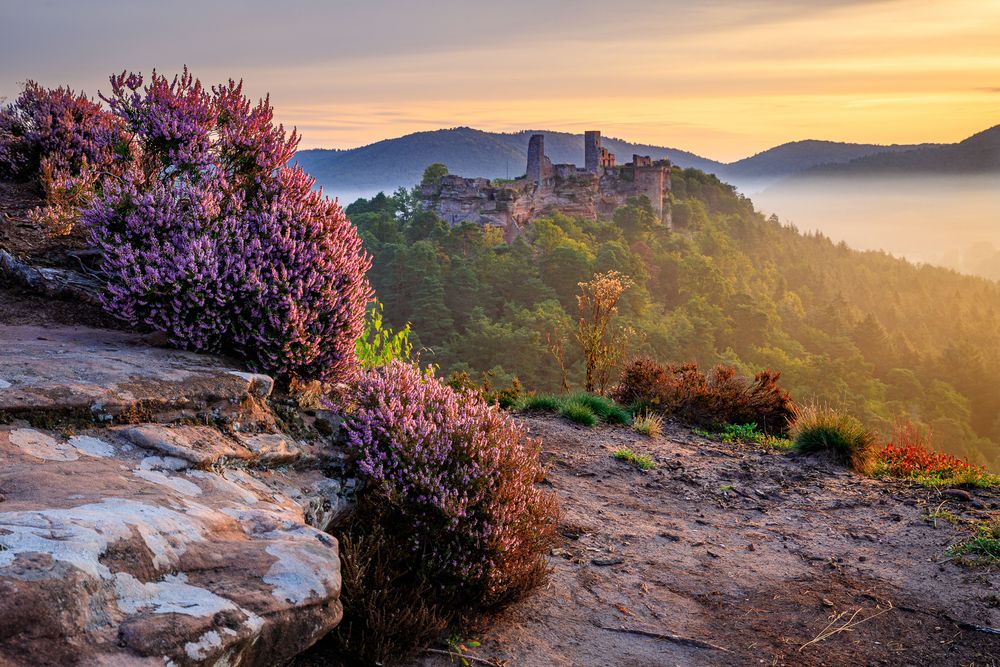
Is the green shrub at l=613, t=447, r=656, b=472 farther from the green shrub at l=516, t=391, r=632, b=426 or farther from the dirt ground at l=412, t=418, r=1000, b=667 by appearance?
the green shrub at l=516, t=391, r=632, b=426

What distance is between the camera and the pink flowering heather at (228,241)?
16.1 ft

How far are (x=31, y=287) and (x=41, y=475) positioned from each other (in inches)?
127

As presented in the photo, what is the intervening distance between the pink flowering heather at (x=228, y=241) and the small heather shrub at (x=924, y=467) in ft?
21.4

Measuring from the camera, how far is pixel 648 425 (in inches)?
384

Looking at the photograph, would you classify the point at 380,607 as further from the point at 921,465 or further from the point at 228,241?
the point at 921,465

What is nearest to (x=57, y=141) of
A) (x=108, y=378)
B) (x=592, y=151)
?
(x=108, y=378)

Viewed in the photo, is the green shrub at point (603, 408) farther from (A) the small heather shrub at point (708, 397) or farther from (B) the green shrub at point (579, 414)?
(A) the small heather shrub at point (708, 397)

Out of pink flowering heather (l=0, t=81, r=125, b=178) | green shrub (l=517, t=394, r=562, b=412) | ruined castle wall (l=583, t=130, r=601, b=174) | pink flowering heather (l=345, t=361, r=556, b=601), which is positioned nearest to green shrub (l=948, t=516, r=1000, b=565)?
pink flowering heather (l=345, t=361, r=556, b=601)

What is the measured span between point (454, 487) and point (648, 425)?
5.85m

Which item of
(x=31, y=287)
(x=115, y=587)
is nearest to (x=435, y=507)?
(x=115, y=587)

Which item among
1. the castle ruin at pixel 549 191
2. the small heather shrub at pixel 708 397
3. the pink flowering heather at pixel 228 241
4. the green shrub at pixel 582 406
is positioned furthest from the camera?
the castle ruin at pixel 549 191

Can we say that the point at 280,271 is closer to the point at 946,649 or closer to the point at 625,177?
the point at 946,649

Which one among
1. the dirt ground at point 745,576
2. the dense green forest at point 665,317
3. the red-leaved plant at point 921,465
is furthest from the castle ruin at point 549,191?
the dirt ground at point 745,576

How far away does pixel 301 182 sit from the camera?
554cm
